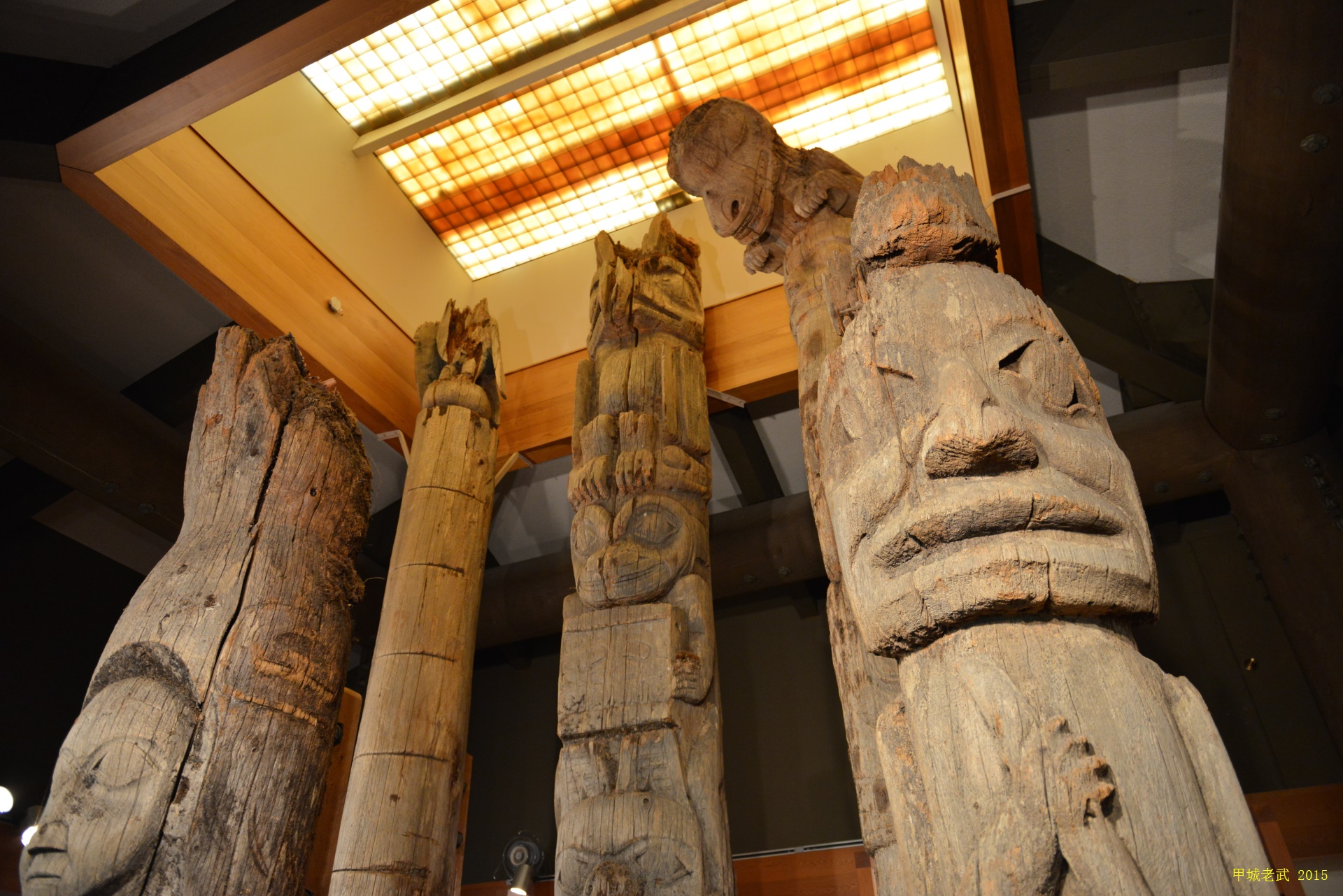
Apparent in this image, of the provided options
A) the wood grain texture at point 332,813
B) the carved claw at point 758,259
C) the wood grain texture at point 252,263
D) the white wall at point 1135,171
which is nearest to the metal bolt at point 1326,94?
the white wall at point 1135,171

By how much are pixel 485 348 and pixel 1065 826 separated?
4536 millimetres

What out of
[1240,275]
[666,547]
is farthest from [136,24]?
[1240,275]

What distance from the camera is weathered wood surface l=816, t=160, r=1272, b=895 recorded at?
57.4 inches

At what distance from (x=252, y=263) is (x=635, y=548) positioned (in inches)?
122

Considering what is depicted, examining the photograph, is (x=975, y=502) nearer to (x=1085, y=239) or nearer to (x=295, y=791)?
(x=295, y=791)

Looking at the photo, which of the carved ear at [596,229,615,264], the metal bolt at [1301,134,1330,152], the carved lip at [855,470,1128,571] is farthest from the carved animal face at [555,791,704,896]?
the metal bolt at [1301,134,1330,152]

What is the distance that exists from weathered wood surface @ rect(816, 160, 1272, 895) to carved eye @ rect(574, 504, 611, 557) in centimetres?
167

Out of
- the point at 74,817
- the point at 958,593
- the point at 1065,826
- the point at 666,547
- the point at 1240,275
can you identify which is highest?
the point at 1240,275

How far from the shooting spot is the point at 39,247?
493cm

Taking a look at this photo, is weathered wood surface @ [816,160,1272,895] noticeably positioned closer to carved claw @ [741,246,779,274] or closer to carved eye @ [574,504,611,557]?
carved eye @ [574,504,611,557]

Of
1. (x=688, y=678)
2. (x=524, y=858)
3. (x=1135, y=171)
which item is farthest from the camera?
(x=524, y=858)

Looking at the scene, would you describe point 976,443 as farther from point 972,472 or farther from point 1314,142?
point 1314,142

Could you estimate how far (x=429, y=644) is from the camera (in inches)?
164

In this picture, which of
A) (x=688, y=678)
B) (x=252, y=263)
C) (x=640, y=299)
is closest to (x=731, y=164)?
(x=640, y=299)
